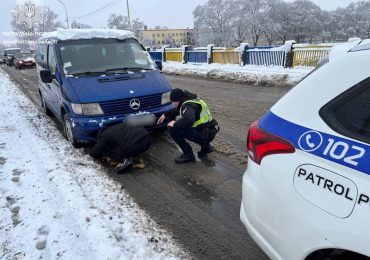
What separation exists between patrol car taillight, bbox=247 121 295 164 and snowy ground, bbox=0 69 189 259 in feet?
4.13

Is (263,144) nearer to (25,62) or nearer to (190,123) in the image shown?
(190,123)

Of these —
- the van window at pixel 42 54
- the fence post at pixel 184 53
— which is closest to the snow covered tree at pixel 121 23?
the fence post at pixel 184 53

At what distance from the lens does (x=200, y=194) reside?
405cm

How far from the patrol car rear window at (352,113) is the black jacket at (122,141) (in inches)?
128

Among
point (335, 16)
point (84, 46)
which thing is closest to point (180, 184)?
point (84, 46)

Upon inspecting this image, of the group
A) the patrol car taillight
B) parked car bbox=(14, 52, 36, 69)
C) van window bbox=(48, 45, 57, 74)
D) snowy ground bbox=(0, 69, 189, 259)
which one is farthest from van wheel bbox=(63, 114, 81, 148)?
parked car bbox=(14, 52, 36, 69)

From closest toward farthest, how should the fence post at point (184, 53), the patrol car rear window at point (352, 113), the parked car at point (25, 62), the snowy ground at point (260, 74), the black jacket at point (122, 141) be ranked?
the patrol car rear window at point (352, 113) → the black jacket at point (122, 141) → the snowy ground at point (260, 74) → the fence post at point (184, 53) → the parked car at point (25, 62)

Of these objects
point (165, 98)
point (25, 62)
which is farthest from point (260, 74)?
point (25, 62)

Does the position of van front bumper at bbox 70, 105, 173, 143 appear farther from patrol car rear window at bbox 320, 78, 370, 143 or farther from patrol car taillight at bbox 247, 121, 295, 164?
patrol car rear window at bbox 320, 78, 370, 143

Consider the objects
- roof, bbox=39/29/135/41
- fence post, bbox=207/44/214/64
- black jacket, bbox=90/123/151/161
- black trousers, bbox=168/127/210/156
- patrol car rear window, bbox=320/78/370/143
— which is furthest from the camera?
A: fence post, bbox=207/44/214/64

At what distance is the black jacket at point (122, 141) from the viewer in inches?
A: 184

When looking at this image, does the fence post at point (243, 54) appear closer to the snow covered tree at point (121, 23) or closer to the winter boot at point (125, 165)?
the winter boot at point (125, 165)

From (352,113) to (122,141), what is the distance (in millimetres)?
3424

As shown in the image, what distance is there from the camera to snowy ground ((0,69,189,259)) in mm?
3000
